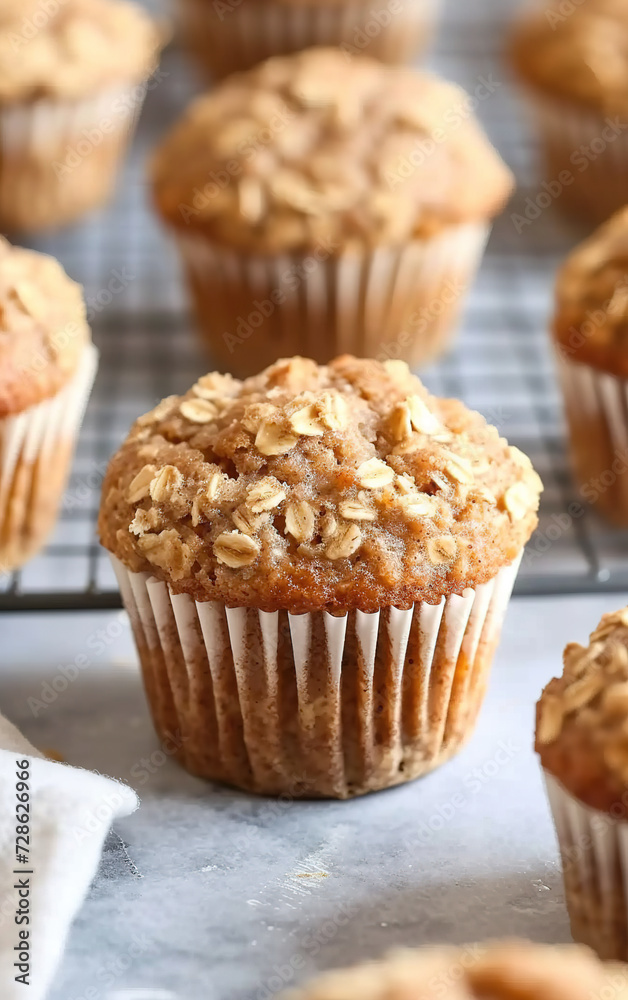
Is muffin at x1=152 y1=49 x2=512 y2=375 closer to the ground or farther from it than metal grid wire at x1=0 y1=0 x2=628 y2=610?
farther from it

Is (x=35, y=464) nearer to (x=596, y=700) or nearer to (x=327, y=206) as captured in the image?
(x=327, y=206)

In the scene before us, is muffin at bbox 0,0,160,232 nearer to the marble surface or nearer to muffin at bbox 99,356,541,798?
muffin at bbox 99,356,541,798

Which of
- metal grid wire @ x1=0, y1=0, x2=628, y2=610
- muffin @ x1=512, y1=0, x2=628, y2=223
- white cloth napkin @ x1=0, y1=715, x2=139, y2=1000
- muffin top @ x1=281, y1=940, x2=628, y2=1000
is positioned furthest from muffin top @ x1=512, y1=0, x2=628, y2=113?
muffin top @ x1=281, y1=940, x2=628, y2=1000

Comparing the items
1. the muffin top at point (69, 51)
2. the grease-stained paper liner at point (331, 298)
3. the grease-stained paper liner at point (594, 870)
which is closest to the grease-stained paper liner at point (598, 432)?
the grease-stained paper liner at point (331, 298)

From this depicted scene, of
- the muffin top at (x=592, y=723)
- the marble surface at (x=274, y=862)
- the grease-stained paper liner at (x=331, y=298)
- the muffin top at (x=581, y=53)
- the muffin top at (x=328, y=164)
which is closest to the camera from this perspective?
the muffin top at (x=592, y=723)

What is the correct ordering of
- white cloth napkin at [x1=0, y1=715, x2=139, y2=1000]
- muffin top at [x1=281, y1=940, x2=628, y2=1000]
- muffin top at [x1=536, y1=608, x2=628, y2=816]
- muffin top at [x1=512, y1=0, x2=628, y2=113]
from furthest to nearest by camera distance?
muffin top at [x1=512, y1=0, x2=628, y2=113] < white cloth napkin at [x1=0, y1=715, x2=139, y2=1000] < muffin top at [x1=536, y1=608, x2=628, y2=816] < muffin top at [x1=281, y1=940, x2=628, y2=1000]

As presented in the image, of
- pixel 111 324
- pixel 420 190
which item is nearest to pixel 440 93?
pixel 420 190

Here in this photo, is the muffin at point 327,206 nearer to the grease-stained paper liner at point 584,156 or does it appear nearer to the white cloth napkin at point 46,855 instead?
the grease-stained paper liner at point 584,156
